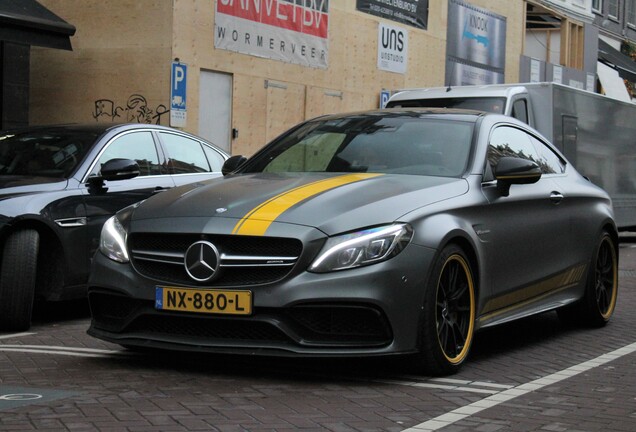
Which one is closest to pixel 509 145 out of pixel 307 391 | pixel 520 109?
pixel 307 391

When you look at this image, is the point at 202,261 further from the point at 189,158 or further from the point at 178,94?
the point at 178,94

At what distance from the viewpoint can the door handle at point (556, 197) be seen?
8055 millimetres

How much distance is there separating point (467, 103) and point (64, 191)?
908 cm

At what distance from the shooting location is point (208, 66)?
21688mm

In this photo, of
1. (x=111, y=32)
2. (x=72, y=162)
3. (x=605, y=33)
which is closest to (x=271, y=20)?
(x=111, y=32)

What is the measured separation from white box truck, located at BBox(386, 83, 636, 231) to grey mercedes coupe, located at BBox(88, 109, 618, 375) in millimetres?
9045

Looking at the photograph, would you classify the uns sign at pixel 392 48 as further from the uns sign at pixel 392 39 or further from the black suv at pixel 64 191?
the black suv at pixel 64 191

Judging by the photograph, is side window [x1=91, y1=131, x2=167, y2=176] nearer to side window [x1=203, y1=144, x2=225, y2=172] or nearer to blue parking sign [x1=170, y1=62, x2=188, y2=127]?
side window [x1=203, y1=144, x2=225, y2=172]

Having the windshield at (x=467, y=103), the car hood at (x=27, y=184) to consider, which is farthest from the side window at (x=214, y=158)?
the windshield at (x=467, y=103)

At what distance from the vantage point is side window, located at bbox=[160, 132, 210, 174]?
33.0ft

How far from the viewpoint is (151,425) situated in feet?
16.6

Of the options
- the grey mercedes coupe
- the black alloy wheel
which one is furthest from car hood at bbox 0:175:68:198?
the black alloy wheel

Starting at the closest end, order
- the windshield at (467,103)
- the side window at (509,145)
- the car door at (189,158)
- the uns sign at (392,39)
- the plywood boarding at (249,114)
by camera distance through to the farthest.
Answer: the side window at (509,145), the car door at (189,158), the windshield at (467,103), the plywood boarding at (249,114), the uns sign at (392,39)

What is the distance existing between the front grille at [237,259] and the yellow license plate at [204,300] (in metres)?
0.06
